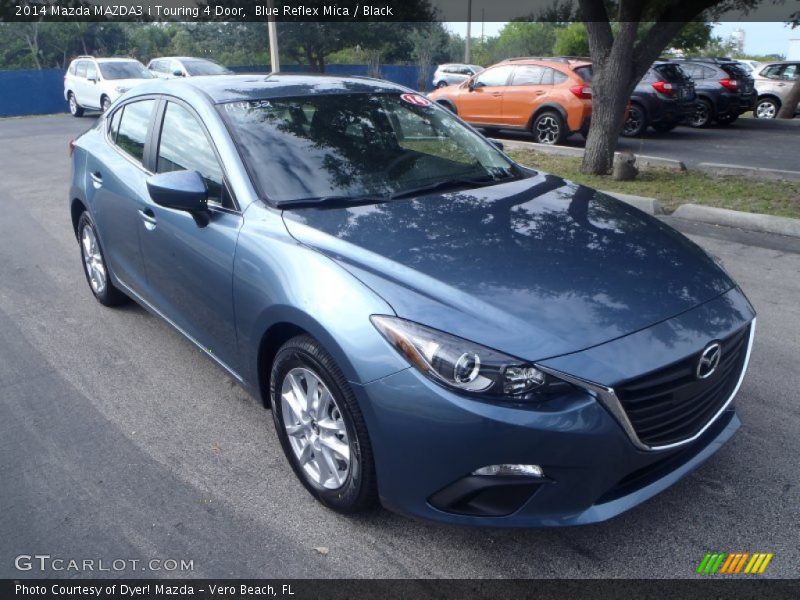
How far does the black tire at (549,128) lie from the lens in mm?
13367

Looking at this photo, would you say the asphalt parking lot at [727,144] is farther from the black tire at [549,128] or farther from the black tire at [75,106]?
the black tire at [75,106]

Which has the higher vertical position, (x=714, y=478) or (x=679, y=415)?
(x=679, y=415)

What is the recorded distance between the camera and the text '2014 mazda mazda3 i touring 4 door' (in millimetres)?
2307

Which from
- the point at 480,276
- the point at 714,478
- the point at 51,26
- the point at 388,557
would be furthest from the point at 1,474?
the point at 51,26

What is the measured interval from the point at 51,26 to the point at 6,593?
59.2 meters

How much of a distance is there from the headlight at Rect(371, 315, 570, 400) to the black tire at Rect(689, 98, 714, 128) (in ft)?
54.8

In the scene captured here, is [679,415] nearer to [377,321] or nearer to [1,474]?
[377,321]

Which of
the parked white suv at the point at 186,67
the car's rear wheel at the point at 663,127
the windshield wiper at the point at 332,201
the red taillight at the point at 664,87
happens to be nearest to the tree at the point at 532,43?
the parked white suv at the point at 186,67

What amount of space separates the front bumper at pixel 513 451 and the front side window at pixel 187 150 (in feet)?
5.18

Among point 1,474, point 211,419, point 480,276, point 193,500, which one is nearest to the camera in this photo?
point 480,276

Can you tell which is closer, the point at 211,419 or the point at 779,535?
the point at 779,535

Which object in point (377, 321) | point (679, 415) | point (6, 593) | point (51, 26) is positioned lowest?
point (6, 593)

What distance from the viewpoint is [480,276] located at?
2654 mm

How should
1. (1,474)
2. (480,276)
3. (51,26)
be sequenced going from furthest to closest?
1. (51,26)
2. (1,474)
3. (480,276)
